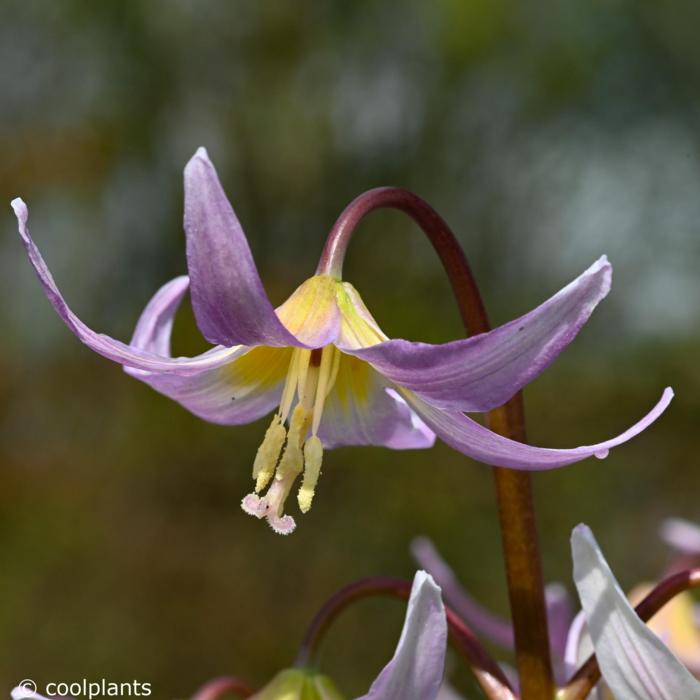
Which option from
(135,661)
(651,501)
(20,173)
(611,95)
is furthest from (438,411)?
(611,95)

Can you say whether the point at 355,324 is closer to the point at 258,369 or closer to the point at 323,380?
the point at 323,380

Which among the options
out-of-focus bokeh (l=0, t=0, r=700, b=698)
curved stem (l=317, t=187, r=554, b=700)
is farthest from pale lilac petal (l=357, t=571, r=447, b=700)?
out-of-focus bokeh (l=0, t=0, r=700, b=698)

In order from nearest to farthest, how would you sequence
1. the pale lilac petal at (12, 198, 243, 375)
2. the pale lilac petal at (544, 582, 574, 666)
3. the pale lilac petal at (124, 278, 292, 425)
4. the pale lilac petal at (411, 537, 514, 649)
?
the pale lilac petal at (12, 198, 243, 375)
the pale lilac petal at (124, 278, 292, 425)
the pale lilac petal at (544, 582, 574, 666)
the pale lilac petal at (411, 537, 514, 649)

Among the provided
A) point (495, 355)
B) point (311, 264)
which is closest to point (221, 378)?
point (495, 355)

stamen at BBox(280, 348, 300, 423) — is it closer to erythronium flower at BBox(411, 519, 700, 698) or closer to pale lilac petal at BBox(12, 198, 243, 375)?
pale lilac petal at BBox(12, 198, 243, 375)

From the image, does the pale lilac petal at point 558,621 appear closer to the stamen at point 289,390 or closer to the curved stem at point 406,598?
the curved stem at point 406,598

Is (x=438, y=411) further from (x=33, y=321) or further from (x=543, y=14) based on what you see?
(x=543, y=14)
